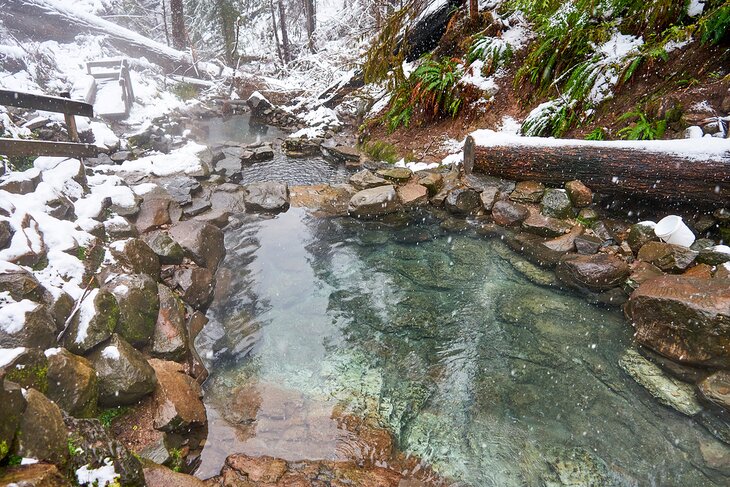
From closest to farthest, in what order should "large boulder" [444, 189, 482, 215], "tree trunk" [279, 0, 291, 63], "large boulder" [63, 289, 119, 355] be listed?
"large boulder" [63, 289, 119, 355] → "large boulder" [444, 189, 482, 215] → "tree trunk" [279, 0, 291, 63]

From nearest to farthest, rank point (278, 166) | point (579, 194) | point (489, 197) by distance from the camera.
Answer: point (579, 194) → point (489, 197) → point (278, 166)

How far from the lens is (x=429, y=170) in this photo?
25.2ft

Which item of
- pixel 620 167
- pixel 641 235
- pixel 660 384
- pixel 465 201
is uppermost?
pixel 620 167

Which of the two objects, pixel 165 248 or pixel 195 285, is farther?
pixel 165 248

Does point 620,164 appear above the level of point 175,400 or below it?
above

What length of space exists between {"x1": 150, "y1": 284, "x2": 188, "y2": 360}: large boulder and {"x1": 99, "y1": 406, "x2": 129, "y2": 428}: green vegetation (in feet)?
2.28

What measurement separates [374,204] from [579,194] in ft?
10.8

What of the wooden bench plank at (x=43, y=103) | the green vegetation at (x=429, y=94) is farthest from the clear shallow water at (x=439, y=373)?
the green vegetation at (x=429, y=94)

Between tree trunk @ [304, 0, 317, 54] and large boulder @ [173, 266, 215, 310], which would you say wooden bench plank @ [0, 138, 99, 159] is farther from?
tree trunk @ [304, 0, 317, 54]

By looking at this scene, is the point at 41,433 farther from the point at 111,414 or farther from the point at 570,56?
the point at 570,56

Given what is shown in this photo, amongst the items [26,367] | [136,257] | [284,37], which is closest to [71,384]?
[26,367]

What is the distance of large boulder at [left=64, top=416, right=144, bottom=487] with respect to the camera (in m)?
2.22

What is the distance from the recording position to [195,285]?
16.1 feet

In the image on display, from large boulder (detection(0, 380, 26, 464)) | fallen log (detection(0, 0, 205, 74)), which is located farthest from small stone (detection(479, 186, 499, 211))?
fallen log (detection(0, 0, 205, 74))
